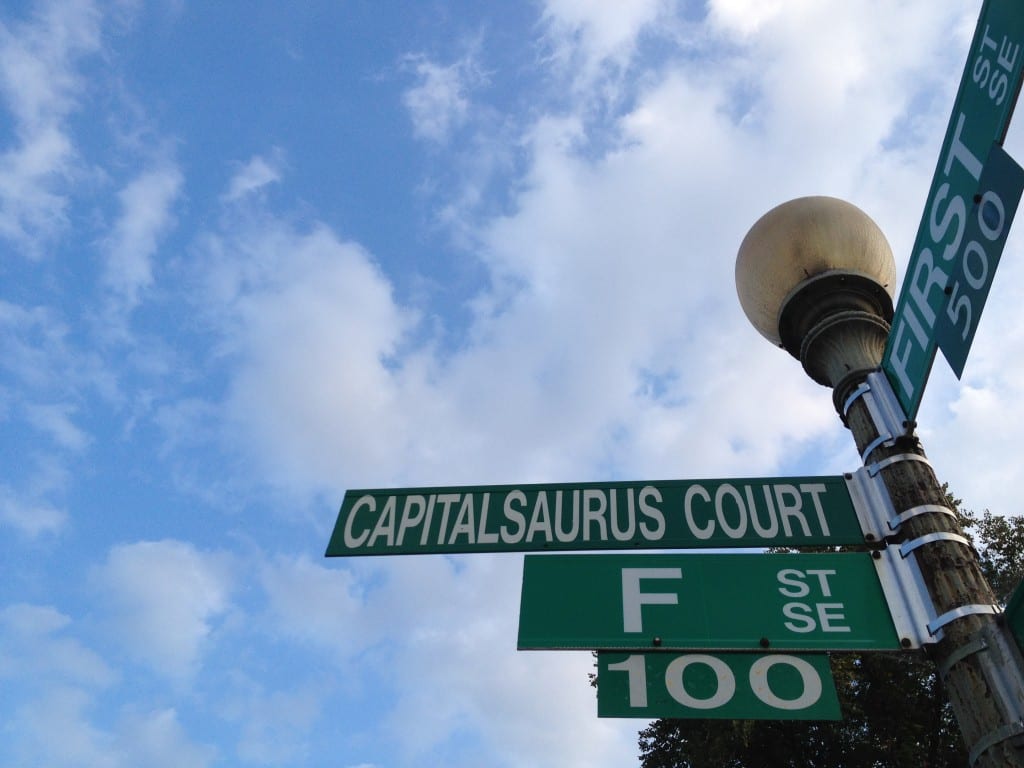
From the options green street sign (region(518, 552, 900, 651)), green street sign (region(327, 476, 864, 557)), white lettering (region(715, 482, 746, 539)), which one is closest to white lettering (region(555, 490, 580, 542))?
green street sign (region(327, 476, 864, 557))

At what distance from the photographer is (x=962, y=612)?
9.11ft

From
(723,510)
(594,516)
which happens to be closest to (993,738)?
(723,510)

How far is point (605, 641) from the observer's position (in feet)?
10.8

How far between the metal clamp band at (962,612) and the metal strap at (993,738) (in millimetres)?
410

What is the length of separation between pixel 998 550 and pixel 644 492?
18353mm

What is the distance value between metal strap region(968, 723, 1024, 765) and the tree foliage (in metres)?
13.7

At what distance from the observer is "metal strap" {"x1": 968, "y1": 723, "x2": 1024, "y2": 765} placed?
95.5 inches

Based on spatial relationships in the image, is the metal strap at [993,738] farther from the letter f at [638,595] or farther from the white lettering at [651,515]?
the white lettering at [651,515]

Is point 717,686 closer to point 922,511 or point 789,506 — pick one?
point 789,506

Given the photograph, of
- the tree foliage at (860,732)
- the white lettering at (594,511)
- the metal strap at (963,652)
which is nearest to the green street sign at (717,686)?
the metal strap at (963,652)

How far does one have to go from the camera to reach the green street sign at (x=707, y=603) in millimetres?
3178

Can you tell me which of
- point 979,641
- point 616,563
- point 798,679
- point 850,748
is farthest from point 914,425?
point 850,748

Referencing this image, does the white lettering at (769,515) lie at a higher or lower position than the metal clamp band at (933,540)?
higher

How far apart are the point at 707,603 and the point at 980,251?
180 centimetres
